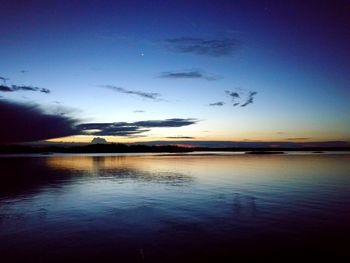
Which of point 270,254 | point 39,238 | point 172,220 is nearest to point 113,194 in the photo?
point 172,220

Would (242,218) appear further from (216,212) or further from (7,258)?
(7,258)

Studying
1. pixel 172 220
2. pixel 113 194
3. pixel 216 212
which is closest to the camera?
pixel 172 220

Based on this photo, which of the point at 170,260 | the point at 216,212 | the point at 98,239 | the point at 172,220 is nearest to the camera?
the point at 170,260

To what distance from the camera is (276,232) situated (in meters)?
18.8

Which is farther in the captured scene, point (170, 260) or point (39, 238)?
point (39, 238)

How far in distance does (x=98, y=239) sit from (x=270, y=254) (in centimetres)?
949

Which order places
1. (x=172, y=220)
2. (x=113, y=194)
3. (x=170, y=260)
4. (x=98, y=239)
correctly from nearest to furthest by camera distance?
(x=170, y=260)
(x=98, y=239)
(x=172, y=220)
(x=113, y=194)

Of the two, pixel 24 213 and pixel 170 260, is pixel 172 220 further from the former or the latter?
pixel 24 213

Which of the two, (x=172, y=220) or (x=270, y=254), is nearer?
(x=270, y=254)

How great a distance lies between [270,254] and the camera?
15219 mm

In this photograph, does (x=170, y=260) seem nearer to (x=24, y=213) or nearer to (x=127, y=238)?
(x=127, y=238)

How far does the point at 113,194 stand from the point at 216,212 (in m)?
13.9

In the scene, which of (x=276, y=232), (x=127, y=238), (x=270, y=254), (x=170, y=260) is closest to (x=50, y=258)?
(x=127, y=238)

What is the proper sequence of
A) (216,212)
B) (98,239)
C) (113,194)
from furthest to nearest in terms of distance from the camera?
(113,194) < (216,212) < (98,239)
